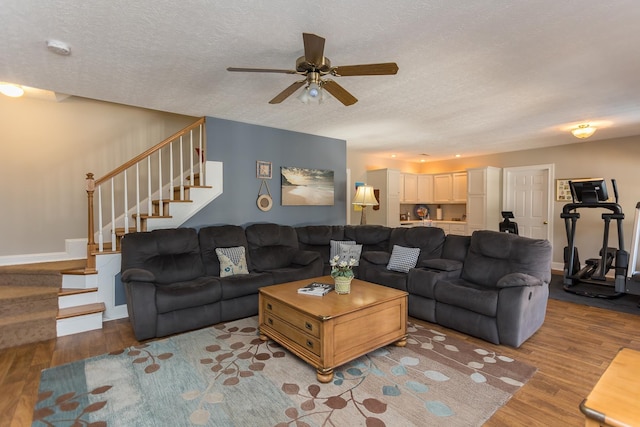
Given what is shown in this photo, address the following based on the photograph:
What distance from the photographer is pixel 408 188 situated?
7598mm

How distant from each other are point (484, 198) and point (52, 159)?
25.0ft

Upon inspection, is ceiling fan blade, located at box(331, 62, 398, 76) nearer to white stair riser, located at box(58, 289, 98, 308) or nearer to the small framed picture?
the small framed picture

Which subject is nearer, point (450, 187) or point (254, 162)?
point (254, 162)

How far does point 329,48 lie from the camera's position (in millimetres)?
2361

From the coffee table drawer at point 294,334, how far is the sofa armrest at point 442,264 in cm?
190

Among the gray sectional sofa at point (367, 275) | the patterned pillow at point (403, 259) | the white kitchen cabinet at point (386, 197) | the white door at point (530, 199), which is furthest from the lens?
the white kitchen cabinet at point (386, 197)

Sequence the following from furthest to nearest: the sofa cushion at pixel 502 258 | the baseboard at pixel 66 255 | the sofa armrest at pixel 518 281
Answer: the baseboard at pixel 66 255
the sofa cushion at pixel 502 258
the sofa armrest at pixel 518 281

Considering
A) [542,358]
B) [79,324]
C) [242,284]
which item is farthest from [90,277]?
[542,358]

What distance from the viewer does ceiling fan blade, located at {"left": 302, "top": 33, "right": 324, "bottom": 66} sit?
185 cm

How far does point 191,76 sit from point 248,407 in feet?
9.14

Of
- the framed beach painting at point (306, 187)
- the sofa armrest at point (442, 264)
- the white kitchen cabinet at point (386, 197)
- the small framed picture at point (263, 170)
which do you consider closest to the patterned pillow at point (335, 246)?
the framed beach painting at point (306, 187)

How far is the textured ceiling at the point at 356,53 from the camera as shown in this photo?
6.26 feet

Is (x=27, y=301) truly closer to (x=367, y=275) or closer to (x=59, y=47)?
(x=59, y=47)

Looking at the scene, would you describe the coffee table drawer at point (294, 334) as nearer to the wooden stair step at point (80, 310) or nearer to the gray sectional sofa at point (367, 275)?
the gray sectional sofa at point (367, 275)
